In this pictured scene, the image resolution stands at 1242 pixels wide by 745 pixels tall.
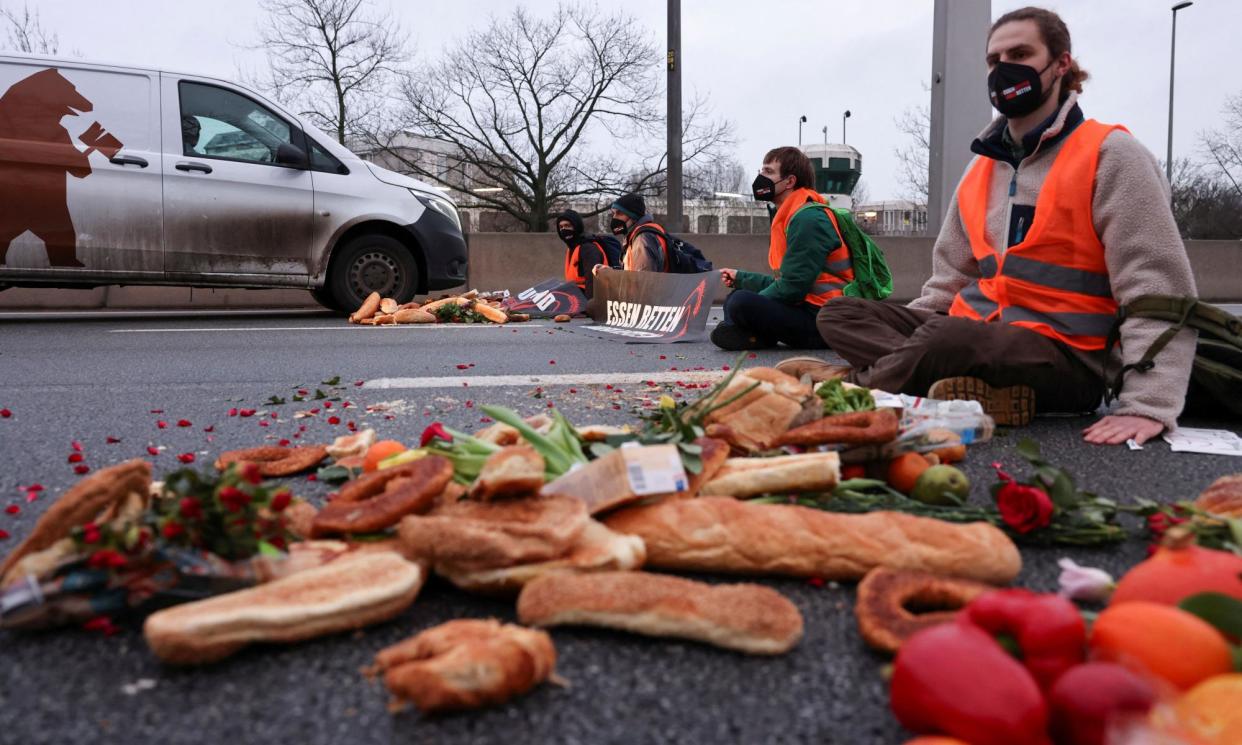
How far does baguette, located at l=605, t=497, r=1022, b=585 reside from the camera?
177 centimetres

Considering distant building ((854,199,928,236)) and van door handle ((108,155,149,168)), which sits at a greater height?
distant building ((854,199,928,236))

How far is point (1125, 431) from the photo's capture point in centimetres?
320

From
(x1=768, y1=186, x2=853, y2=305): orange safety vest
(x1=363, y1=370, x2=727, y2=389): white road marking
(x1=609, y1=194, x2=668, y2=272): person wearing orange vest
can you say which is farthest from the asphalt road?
(x1=609, y1=194, x2=668, y2=272): person wearing orange vest

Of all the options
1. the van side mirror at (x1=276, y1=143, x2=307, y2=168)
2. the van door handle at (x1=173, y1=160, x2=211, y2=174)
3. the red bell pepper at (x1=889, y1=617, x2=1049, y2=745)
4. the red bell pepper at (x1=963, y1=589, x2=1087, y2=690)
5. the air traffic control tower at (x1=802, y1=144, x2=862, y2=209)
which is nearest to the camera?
the red bell pepper at (x1=889, y1=617, x2=1049, y2=745)

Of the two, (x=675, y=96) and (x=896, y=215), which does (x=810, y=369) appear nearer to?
(x=675, y=96)

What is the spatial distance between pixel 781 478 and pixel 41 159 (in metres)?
8.26

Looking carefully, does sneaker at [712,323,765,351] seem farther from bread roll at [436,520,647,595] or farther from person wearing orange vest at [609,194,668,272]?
bread roll at [436,520,647,595]

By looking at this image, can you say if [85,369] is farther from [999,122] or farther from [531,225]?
[531,225]

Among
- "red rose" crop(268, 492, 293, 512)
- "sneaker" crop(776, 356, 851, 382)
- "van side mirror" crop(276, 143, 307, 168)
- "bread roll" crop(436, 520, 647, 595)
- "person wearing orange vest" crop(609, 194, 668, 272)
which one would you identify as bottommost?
"bread roll" crop(436, 520, 647, 595)

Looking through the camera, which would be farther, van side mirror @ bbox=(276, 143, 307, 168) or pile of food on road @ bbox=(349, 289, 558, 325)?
pile of food on road @ bbox=(349, 289, 558, 325)

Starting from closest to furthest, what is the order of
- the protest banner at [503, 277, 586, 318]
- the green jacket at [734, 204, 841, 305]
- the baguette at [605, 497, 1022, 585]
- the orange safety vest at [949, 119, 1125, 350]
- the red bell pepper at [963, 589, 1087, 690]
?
1. the red bell pepper at [963, 589, 1087, 690]
2. the baguette at [605, 497, 1022, 585]
3. the orange safety vest at [949, 119, 1125, 350]
4. the green jacket at [734, 204, 841, 305]
5. the protest banner at [503, 277, 586, 318]

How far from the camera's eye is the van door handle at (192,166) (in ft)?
28.5

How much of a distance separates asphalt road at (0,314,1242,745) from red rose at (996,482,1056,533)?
0.21 feet

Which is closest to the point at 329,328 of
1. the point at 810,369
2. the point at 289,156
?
the point at 289,156
